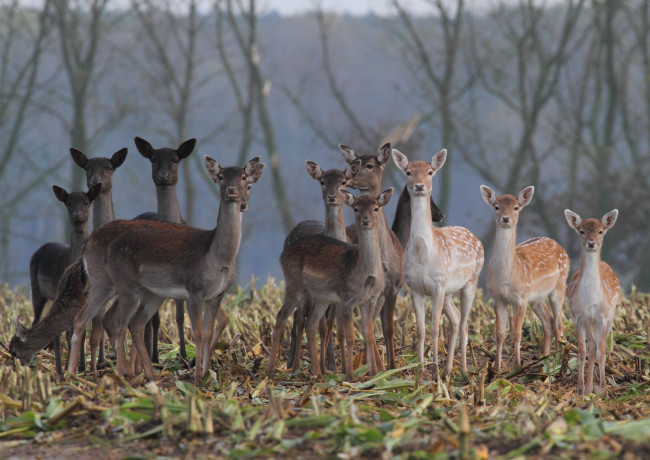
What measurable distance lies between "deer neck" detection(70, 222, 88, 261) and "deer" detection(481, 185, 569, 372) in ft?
12.8

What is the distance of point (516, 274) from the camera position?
9062 millimetres

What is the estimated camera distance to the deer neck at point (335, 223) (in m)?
8.89

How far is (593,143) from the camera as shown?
2938 cm

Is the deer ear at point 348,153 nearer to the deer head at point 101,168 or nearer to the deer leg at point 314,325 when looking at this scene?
the deer leg at point 314,325

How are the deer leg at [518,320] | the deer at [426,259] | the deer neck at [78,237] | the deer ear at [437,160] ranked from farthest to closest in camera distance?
the deer leg at [518,320] < the deer neck at [78,237] < the deer ear at [437,160] < the deer at [426,259]

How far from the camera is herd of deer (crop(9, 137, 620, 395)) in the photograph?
809cm

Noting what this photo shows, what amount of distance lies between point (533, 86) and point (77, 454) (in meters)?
25.7

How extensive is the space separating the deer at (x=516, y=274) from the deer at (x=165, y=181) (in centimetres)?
309

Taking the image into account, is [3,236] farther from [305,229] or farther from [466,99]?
[305,229]

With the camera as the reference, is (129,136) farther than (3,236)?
Yes

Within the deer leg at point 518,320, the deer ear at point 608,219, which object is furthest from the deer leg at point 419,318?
the deer ear at point 608,219

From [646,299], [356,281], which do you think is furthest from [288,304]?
[646,299]

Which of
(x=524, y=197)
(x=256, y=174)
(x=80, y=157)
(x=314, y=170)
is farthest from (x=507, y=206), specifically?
(x=80, y=157)

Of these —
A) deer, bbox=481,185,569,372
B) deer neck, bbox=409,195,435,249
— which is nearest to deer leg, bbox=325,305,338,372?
deer neck, bbox=409,195,435,249
